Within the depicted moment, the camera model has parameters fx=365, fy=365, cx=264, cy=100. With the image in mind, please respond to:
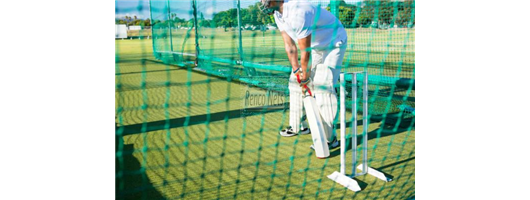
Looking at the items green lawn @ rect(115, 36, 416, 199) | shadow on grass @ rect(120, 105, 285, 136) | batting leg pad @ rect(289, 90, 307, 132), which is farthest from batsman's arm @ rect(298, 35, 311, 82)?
shadow on grass @ rect(120, 105, 285, 136)

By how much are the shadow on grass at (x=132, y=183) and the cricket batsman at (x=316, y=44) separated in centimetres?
133

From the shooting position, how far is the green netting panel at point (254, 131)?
2398 millimetres

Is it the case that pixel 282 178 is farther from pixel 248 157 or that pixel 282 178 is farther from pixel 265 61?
pixel 265 61

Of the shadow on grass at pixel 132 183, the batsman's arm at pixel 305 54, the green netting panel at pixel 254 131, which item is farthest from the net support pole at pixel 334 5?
the shadow on grass at pixel 132 183

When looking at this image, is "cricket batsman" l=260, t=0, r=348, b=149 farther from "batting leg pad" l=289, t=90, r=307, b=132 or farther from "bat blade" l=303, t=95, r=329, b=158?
"batting leg pad" l=289, t=90, r=307, b=132

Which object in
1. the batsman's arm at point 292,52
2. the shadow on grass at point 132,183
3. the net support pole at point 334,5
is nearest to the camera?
the shadow on grass at point 132,183

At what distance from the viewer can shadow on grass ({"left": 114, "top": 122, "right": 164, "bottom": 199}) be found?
7.48ft

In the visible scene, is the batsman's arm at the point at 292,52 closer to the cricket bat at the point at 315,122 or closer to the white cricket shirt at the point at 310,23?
the white cricket shirt at the point at 310,23

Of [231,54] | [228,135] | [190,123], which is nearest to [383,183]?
[228,135]

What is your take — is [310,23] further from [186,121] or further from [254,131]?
[186,121]

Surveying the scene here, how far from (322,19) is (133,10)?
4.95 ft
